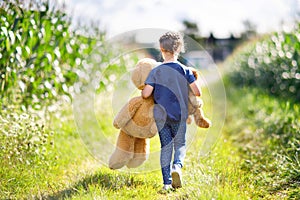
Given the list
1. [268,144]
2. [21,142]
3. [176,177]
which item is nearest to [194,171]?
[176,177]

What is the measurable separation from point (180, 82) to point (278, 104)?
14.6 feet

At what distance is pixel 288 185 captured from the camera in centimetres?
434

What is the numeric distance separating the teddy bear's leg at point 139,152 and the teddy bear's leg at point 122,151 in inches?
2.1

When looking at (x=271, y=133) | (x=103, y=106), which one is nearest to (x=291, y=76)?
(x=271, y=133)

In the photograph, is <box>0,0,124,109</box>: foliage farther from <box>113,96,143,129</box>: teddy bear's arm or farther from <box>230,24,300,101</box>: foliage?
<box>230,24,300,101</box>: foliage

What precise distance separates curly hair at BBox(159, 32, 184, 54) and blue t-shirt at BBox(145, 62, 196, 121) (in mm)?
122

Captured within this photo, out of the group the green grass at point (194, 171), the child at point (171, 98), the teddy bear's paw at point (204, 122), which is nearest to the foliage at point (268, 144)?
the green grass at point (194, 171)

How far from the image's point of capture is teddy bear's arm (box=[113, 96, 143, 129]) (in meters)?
4.24

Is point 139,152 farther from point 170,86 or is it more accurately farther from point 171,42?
point 171,42

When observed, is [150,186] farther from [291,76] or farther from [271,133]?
[291,76]

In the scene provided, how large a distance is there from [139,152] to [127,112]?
45 centimetres

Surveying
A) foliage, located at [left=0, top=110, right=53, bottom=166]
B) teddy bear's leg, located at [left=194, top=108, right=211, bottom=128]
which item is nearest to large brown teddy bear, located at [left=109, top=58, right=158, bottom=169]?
teddy bear's leg, located at [left=194, top=108, right=211, bottom=128]

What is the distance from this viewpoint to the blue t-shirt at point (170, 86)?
4.09 metres

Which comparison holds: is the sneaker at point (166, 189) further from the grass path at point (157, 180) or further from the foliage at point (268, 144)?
the foliage at point (268, 144)
